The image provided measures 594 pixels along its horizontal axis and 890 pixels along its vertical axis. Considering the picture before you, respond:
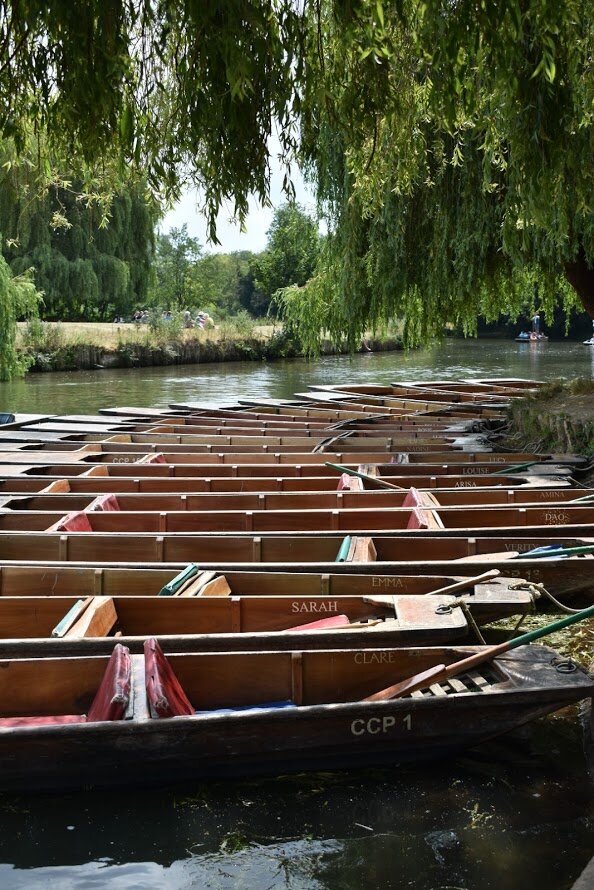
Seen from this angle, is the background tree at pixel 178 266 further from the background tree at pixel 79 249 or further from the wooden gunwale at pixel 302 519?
the wooden gunwale at pixel 302 519

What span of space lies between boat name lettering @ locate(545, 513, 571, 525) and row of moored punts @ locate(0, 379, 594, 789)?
19mm

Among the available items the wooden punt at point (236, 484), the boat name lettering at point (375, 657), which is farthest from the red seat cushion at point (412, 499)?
the boat name lettering at point (375, 657)

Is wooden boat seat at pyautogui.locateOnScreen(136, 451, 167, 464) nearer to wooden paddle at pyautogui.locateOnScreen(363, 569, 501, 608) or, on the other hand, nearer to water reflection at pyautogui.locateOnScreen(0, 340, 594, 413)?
wooden paddle at pyautogui.locateOnScreen(363, 569, 501, 608)

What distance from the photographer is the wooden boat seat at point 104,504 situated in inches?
279

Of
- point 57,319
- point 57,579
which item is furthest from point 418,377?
point 57,579

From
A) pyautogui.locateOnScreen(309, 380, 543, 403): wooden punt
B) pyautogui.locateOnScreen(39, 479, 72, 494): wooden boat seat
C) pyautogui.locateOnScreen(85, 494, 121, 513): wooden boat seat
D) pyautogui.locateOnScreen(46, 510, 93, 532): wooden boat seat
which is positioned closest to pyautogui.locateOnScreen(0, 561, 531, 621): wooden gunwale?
pyautogui.locateOnScreen(46, 510, 93, 532): wooden boat seat

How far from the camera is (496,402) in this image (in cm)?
1375

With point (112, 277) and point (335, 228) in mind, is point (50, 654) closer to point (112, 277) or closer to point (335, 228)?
point (335, 228)

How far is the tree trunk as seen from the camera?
33.3 ft

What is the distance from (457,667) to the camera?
4242 millimetres

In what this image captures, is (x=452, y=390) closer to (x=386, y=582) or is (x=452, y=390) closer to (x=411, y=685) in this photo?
(x=386, y=582)

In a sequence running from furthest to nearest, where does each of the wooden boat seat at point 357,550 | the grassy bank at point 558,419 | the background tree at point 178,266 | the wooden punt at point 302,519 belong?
1. the background tree at point 178,266
2. the grassy bank at point 558,419
3. the wooden punt at point 302,519
4. the wooden boat seat at point 357,550

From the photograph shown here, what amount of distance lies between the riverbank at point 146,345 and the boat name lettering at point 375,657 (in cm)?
2410

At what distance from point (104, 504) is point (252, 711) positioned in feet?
11.3
